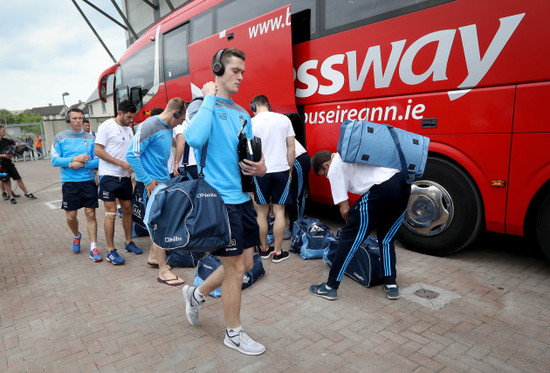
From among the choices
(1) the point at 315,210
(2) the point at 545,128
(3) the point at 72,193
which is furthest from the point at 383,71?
(3) the point at 72,193

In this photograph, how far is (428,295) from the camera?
3268 mm

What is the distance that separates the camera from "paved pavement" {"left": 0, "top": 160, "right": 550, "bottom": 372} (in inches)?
94.3

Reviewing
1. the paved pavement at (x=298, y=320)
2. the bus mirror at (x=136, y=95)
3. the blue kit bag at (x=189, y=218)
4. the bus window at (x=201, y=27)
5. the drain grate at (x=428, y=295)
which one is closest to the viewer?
the blue kit bag at (x=189, y=218)

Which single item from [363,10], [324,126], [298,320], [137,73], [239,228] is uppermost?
[137,73]

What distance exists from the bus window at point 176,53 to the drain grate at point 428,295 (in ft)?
18.3

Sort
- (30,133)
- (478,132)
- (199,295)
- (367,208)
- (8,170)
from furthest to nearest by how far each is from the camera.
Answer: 1. (30,133)
2. (8,170)
3. (478,132)
4. (367,208)
5. (199,295)

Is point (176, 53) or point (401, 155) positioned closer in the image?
point (401, 155)

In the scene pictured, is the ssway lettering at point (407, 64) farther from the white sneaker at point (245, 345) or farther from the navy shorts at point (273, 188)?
the white sneaker at point (245, 345)

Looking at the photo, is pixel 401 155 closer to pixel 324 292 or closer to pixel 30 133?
pixel 324 292

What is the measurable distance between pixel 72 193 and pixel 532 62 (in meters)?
5.18

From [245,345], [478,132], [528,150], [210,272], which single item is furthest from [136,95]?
[528,150]

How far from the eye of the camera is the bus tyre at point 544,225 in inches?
130

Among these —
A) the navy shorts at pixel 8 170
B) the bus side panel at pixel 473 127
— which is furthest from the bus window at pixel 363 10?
the navy shorts at pixel 8 170

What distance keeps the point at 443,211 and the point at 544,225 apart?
88 centimetres
